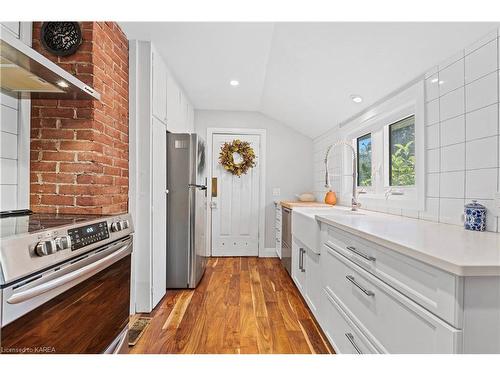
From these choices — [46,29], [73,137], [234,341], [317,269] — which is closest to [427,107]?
[317,269]

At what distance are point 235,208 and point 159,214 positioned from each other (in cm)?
179

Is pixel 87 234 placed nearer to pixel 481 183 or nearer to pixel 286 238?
pixel 481 183

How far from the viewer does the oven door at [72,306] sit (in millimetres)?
825

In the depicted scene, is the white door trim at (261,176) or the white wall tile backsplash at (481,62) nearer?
the white wall tile backsplash at (481,62)

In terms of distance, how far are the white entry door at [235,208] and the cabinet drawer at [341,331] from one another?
2361mm

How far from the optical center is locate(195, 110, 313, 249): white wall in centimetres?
422

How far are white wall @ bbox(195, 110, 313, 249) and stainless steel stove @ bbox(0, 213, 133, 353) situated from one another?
2.95m

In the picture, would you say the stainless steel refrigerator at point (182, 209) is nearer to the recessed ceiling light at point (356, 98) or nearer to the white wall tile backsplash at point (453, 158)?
the recessed ceiling light at point (356, 98)

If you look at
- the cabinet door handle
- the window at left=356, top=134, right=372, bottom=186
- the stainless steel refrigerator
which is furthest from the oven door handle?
the window at left=356, top=134, right=372, bottom=186

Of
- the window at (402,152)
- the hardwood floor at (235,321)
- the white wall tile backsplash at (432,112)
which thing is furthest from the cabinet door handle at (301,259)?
the white wall tile backsplash at (432,112)

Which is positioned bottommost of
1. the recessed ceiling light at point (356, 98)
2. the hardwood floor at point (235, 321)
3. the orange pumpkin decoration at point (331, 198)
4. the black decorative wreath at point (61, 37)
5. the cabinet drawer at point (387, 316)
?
the hardwood floor at point (235, 321)

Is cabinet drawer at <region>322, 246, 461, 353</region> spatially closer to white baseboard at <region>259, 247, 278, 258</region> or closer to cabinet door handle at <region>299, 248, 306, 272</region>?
cabinet door handle at <region>299, 248, 306, 272</region>

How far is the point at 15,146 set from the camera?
1647mm

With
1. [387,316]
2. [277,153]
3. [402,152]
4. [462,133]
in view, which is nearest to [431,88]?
[462,133]
